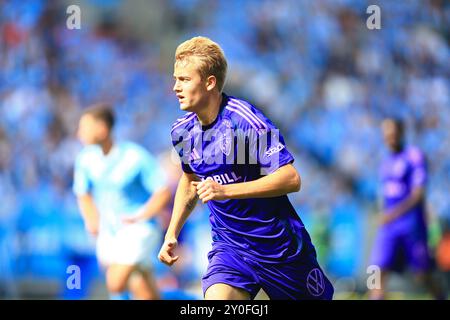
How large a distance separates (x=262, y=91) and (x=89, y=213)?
19.9 ft

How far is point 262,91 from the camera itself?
1370 cm

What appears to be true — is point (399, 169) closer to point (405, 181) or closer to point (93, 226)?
point (405, 181)

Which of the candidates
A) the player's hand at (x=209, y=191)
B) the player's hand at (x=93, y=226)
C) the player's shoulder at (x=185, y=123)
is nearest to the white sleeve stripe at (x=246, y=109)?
the player's shoulder at (x=185, y=123)

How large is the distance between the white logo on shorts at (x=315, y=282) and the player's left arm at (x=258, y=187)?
1.75ft

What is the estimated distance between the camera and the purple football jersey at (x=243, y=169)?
5.10m

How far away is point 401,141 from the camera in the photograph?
1055cm

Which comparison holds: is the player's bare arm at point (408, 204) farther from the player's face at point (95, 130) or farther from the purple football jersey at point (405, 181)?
the player's face at point (95, 130)

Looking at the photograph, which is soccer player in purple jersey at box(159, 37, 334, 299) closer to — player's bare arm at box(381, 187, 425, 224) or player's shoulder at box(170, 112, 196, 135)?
player's shoulder at box(170, 112, 196, 135)

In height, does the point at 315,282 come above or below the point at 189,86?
below

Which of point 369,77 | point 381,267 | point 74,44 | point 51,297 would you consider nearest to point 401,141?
point 381,267

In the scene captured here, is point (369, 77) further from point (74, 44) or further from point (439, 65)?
point (74, 44)

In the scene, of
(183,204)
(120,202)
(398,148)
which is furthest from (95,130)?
(398,148)

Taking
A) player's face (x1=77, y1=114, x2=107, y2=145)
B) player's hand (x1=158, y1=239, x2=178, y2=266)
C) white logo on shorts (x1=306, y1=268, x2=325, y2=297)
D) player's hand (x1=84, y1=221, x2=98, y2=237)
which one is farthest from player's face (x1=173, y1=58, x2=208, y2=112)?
player's face (x1=77, y1=114, x2=107, y2=145)

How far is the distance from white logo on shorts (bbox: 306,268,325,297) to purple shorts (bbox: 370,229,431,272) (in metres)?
5.12
